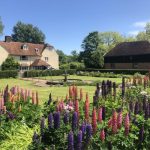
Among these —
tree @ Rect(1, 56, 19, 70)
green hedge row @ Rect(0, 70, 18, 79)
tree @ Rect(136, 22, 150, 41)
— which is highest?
tree @ Rect(136, 22, 150, 41)

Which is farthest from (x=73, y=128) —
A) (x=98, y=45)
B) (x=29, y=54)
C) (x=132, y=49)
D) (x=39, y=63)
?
(x=98, y=45)

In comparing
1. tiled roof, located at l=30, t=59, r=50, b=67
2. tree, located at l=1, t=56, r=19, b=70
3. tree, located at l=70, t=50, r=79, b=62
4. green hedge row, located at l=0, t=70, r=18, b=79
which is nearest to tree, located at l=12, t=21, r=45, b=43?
tree, located at l=70, t=50, r=79, b=62

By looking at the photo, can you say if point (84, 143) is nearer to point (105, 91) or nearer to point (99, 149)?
point (99, 149)

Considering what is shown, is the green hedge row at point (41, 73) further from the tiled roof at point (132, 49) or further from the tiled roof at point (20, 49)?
the tiled roof at point (132, 49)

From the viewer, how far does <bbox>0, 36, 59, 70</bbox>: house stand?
71.1 m

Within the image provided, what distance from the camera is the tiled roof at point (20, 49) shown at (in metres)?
71.6

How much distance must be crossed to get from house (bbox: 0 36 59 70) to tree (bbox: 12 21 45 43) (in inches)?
1998

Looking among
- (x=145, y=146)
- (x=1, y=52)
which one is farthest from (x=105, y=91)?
(x=1, y=52)

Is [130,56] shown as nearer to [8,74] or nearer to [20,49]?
[20,49]

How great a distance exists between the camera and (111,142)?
693 cm

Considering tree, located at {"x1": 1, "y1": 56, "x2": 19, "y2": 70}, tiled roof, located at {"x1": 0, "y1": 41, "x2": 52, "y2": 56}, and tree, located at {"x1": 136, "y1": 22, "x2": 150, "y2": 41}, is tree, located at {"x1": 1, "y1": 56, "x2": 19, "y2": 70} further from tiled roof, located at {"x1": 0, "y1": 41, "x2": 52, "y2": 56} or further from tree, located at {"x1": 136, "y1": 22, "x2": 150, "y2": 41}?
tree, located at {"x1": 136, "y1": 22, "x2": 150, "y2": 41}

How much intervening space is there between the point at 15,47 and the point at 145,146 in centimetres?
6828

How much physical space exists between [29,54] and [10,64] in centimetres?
931

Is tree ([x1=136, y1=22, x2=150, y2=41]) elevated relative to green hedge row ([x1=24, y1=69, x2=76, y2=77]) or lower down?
elevated
